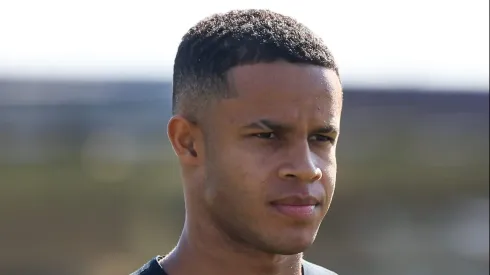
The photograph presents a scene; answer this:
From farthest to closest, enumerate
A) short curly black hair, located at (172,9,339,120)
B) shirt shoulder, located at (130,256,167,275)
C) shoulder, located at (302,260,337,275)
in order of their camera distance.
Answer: shoulder, located at (302,260,337,275) → shirt shoulder, located at (130,256,167,275) → short curly black hair, located at (172,9,339,120)

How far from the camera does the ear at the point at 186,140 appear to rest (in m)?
3.57

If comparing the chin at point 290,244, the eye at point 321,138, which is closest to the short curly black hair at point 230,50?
the eye at point 321,138

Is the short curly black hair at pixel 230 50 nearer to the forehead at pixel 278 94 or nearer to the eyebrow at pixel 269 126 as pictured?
the forehead at pixel 278 94

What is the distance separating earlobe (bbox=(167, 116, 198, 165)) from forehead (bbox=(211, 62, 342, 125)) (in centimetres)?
16

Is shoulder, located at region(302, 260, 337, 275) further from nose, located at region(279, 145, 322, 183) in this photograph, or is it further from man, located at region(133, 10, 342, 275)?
nose, located at region(279, 145, 322, 183)

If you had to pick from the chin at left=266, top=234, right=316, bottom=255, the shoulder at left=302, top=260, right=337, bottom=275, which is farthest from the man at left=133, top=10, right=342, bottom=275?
the shoulder at left=302, top=260, right=337, bottom=275

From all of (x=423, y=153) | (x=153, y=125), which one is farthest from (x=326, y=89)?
(x=423, y=153)

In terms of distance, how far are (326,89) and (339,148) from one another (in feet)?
44.4

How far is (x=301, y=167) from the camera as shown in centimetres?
336

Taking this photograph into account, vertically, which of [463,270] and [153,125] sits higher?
[153,125]

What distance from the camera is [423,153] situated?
1803 centimetres

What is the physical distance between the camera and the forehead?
11.2 ft

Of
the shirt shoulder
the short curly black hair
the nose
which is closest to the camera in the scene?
the nose

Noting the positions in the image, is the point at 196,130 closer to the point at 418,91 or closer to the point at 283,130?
the point at 283,130
